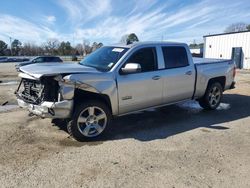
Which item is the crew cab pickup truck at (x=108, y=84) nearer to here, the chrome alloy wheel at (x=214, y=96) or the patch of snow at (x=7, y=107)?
the chrome alloy wheel at (x=214, y=96)

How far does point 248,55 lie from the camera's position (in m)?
27.1

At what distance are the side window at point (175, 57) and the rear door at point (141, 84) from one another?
0.36 metres

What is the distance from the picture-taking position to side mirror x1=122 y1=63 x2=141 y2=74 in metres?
5.21

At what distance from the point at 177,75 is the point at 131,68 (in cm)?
155

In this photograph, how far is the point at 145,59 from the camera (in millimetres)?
5836

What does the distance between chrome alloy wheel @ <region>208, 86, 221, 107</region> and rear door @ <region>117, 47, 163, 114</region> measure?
2119 millimetres

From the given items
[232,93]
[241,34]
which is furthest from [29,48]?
[232,93]

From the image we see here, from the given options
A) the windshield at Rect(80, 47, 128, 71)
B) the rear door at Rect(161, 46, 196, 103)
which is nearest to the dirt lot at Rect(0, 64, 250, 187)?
the rear door at Rect(161, 46, 196, 103)

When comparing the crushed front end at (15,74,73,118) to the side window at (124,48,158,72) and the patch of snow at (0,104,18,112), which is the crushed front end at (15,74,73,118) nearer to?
the side window at (124,48,158,72)

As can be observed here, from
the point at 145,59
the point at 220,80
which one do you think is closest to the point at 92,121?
the point at 145,59

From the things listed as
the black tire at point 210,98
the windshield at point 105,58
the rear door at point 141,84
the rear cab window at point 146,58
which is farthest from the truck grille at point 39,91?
the black tire at point 210,98

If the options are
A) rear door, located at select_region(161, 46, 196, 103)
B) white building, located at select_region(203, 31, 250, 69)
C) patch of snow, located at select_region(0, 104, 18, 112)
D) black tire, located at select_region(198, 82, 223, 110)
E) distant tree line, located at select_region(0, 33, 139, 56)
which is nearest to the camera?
rear door, located at select_region(161, 46, 196, 103)

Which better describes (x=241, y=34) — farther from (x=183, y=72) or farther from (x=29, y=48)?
(x=29, y=48)

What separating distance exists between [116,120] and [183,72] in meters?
2.03
